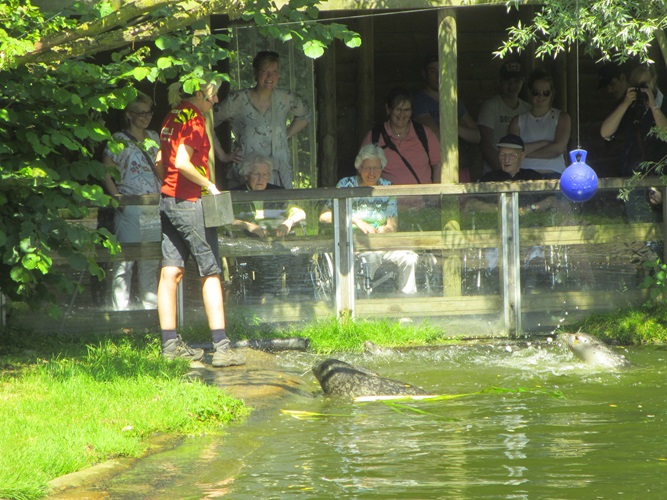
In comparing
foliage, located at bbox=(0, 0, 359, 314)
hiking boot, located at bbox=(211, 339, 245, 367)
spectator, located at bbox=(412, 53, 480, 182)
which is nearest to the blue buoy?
foliage, located at bbox=(0, 0, 359, 314)

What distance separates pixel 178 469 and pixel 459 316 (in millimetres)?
4649

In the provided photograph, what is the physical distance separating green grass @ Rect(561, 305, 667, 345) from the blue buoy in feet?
4.31

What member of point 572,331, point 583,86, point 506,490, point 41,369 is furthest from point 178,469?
point 583,86

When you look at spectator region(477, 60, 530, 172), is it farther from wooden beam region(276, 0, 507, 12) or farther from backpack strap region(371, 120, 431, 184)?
wooden beam region(276, 0, 507, 12)

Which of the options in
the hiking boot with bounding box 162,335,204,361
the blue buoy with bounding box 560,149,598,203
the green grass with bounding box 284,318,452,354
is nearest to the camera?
the hiking boot with bounding box 162,335,204,361

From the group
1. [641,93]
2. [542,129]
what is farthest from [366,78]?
[641,93]

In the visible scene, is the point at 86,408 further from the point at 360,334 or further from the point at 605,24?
the point at 605,24

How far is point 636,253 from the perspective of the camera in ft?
32.3

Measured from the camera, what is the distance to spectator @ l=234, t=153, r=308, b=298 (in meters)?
9.55

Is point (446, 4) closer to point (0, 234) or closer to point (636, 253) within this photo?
point (636, 253)

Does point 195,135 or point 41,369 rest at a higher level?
point 195,135

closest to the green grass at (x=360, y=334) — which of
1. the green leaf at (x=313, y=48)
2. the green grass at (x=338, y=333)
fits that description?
the green grass at (x=338, y=333)

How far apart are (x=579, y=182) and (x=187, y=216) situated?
10.6 feet

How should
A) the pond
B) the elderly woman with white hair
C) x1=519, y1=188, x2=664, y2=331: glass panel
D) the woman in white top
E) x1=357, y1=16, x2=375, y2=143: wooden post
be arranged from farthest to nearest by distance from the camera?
x1=357, y1=16, x2=375, y2=143: wooden post
the woman in white top
x1=519, y1=188, x2=664, y2=331: glass panel
the elderly woman with white hair
the pond
